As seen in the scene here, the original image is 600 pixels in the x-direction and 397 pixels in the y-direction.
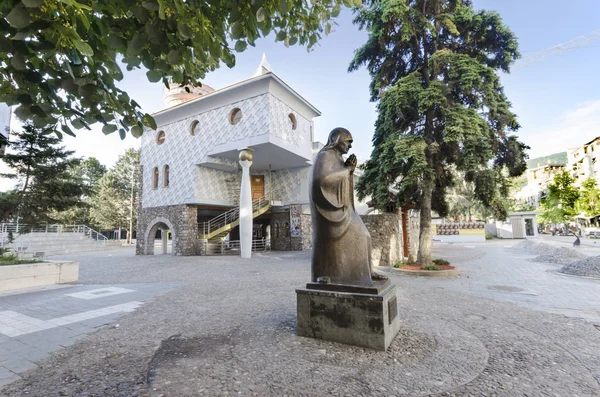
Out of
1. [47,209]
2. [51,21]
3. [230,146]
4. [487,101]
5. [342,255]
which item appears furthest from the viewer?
[230,146]

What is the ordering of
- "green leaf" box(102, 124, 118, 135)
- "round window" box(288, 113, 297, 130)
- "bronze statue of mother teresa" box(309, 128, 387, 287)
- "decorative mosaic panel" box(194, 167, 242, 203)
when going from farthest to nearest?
1. "round window" box(288, 113, 297, 130)
2. "decorative mosaic panel" box(194, 167, 242, 203)
3. "bronze statue of mother teresa" box(309, 128, 387, 287)
4. "green leaf" box(102, 124, 118, 135)

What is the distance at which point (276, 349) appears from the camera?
11.2 feet

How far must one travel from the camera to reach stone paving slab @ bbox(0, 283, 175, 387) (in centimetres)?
362

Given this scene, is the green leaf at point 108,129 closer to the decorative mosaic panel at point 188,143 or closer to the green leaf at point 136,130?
the green leaf at point 136,130

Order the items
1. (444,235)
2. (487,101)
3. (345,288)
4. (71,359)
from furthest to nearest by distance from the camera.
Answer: (444,235) → (487,101) → (345,288) → (71,359)

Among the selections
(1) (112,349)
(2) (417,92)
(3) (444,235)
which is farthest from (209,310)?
(3) (444,235)

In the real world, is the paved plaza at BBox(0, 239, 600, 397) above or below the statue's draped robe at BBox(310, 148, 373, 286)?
below

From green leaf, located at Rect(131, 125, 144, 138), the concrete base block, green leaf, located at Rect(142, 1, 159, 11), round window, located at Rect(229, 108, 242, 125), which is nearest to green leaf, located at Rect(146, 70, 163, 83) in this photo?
green leaf, located at Rect(131, 125, 144, 138)

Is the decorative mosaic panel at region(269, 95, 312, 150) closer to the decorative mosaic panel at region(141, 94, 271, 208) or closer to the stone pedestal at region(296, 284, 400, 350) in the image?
the decorative mosaic panel at region(141, 94, 271, 208)

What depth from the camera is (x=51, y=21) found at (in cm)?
169

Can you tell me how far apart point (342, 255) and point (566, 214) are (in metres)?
20.7

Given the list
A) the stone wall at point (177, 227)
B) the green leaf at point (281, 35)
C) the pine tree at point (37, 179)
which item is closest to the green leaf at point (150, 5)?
the green leaf at point (281, 35)

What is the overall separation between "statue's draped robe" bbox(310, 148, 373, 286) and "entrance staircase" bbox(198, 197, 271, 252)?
597 inches

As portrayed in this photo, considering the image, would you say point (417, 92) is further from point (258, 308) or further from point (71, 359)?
point (71, 359)
